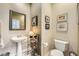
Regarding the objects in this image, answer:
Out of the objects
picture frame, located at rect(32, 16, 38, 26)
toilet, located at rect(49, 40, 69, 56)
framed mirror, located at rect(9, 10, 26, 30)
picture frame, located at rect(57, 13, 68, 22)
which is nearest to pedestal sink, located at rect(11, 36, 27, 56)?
framed mirror, located at rect(9, 10, 26, 30)

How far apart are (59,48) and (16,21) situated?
656 millimetres

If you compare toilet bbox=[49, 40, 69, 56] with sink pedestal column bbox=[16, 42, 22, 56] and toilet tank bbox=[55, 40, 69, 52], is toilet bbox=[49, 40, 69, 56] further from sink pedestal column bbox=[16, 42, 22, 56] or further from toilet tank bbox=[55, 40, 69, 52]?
sink pedestal column bbox=[16, 42, 22, 56]

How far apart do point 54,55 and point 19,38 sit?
1.66ft

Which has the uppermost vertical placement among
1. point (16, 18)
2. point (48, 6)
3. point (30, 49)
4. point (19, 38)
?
point (48, 6)

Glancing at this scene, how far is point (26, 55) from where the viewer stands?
138 cm

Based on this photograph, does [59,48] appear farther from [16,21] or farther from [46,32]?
[16,21]

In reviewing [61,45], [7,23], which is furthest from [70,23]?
[7,23]

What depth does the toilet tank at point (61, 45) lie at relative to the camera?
136cm

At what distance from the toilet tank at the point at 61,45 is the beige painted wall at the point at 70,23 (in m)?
0.05

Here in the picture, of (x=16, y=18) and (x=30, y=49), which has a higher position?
(x=16, y=18)

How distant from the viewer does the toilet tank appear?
1355 mm

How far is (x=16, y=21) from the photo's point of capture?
4.48 feet

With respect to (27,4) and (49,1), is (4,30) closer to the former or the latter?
(27,4)

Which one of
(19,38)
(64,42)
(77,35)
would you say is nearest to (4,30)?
(19,38)
